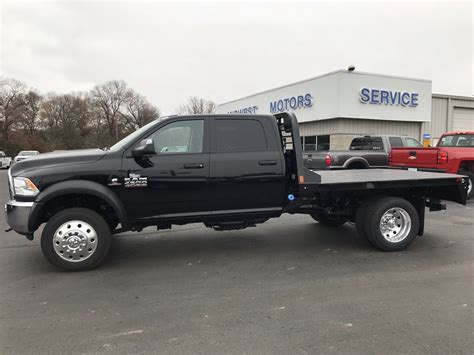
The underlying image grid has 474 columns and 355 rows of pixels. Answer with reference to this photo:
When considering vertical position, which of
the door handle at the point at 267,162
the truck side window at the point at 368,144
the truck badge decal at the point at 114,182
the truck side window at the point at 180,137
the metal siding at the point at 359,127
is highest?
the metal siding at the point at 359,127

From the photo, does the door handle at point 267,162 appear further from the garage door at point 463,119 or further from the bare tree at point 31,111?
the bare tree at point 31,111

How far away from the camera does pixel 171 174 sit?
4.88 meters

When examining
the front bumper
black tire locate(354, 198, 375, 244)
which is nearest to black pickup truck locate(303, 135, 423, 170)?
black tire locate(354, 198, 375, 244)

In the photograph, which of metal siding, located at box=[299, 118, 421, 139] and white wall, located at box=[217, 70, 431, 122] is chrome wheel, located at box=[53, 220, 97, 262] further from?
metal siding, located at box=[299, 118, 421, 139]

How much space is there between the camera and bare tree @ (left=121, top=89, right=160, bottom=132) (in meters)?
73.7

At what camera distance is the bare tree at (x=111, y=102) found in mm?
→ 71125

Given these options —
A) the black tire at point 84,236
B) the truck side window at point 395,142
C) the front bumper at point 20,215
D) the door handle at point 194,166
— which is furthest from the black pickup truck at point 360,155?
the front bumper at point 20,215

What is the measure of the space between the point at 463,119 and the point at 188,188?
26655 mm

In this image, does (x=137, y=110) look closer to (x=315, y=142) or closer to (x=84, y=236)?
(x=315, y=142)

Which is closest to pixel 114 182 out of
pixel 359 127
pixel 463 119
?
pixel 359 127

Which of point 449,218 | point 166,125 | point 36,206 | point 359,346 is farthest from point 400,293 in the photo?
point 449,218

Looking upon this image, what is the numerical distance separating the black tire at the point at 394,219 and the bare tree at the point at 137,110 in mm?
71117

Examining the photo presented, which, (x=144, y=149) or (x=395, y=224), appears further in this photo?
(x=395, y=224)

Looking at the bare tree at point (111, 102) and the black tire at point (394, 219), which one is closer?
the black tire at point (394, 219)
